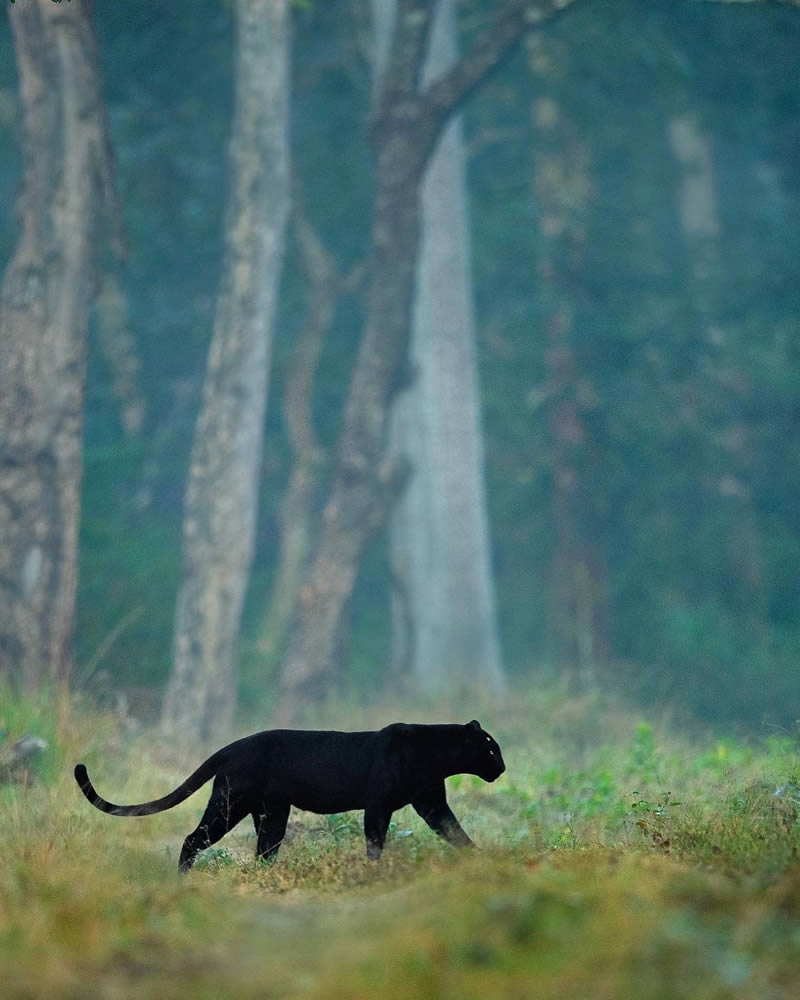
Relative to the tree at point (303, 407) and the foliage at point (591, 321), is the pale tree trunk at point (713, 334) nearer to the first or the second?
the foliage at point (591, 321)

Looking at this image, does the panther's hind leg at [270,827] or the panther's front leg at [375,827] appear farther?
the panther's hind leg at [270,827]

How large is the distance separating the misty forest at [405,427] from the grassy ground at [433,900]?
0.06 metres

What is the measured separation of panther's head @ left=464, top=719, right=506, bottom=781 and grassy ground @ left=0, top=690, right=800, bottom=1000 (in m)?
0.39

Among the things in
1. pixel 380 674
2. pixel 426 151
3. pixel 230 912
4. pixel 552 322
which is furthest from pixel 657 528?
pixel 230 912

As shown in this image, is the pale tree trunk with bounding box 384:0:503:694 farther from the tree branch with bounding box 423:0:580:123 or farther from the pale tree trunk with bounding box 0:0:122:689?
the pale tree trunk with bounding box 0:0:122:689

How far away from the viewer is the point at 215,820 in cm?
670

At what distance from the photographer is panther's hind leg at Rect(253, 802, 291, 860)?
693 centimetres

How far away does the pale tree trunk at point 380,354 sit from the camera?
1559 centimetres

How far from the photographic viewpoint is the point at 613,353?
67.7ft

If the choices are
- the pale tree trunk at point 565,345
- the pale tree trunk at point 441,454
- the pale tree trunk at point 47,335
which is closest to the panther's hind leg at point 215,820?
the pale tree trunk at point 47,335

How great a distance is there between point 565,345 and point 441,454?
116 inches

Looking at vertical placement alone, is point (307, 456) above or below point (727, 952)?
above

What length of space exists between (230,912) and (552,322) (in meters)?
15.9

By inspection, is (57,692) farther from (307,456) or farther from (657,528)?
(657,528)
